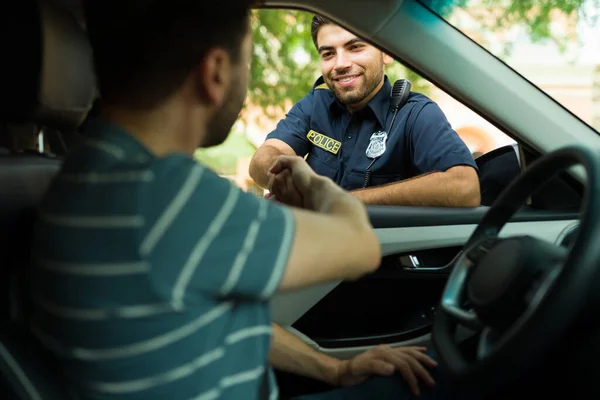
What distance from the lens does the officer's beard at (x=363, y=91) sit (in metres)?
2.59

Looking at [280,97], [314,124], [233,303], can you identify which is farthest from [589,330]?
[280,97]

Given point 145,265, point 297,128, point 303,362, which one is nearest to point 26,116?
point 145,265

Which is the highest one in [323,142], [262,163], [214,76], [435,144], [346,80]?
[214,76]

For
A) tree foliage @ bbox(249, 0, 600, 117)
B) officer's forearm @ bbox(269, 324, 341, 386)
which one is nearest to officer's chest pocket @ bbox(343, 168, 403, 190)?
officer's forearm @ bbox(269, 324, 341, 386)

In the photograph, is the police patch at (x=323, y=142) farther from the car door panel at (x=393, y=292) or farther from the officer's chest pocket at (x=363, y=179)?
the car door panel at (x=393, y=292)

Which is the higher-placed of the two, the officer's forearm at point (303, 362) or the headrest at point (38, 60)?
the headrest at point (38, 60)

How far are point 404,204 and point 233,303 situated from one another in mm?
1184

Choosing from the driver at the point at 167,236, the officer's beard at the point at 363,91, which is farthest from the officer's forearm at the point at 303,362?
the officer's beard at the point at 363,91

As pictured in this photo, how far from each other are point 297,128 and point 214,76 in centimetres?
186

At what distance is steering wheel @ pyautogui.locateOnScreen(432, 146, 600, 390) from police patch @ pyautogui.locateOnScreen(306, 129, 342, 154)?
139cm

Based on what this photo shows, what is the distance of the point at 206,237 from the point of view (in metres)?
0.82

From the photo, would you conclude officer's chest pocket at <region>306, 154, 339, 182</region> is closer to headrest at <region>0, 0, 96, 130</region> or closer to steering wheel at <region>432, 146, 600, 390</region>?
steering wheel at <region>432, 146, 600, 390</region>

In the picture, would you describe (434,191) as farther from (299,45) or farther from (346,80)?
(299,45)

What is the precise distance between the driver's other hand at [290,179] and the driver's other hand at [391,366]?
0.40m
